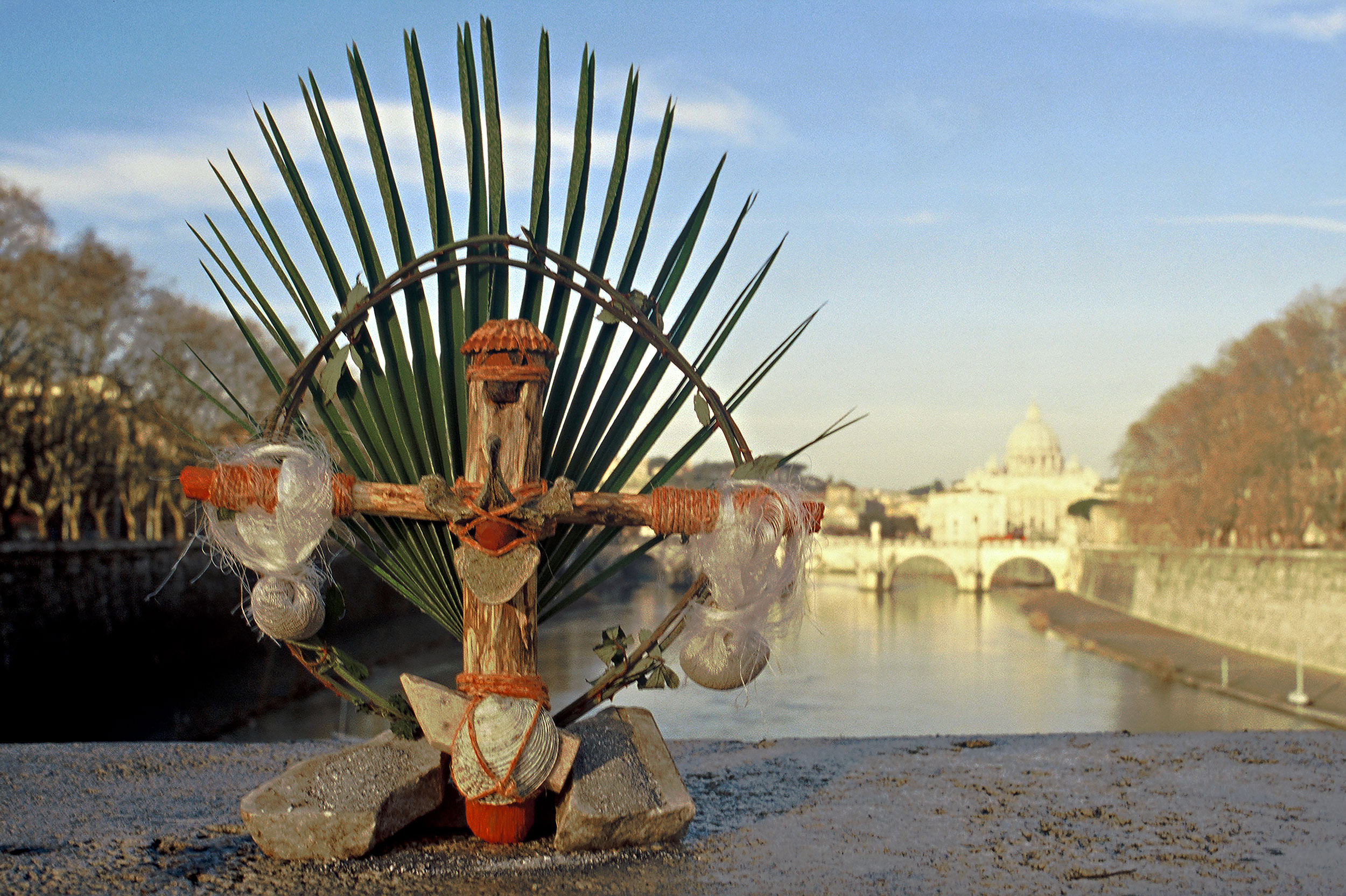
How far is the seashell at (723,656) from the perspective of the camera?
168 inches

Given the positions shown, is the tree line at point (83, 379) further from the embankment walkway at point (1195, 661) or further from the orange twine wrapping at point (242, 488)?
the embankment walkway at point (1195, 661)

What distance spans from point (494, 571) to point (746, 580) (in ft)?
2.74

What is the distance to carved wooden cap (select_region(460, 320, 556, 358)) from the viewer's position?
4141 mm

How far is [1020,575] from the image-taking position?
282ft

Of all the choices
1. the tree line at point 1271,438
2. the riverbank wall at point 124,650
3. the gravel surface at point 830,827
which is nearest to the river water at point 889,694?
the riverbank wall at point 124,650

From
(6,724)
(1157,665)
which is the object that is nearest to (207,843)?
(6,724)

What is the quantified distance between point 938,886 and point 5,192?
82.9 ft

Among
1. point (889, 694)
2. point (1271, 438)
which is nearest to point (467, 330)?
point (889, 694)

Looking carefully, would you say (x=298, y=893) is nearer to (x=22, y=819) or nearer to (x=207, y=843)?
(x=207, y=843)

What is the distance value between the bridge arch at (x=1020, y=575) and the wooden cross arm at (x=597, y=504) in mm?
72873

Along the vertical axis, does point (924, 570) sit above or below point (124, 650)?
below

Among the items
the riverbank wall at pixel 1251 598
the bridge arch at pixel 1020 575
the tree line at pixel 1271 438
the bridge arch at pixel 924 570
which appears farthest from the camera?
the bridge arch at pixel 924 570

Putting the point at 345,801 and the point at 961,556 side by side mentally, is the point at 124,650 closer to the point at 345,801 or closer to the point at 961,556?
the point at 345,801

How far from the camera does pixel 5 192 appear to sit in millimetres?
24203
